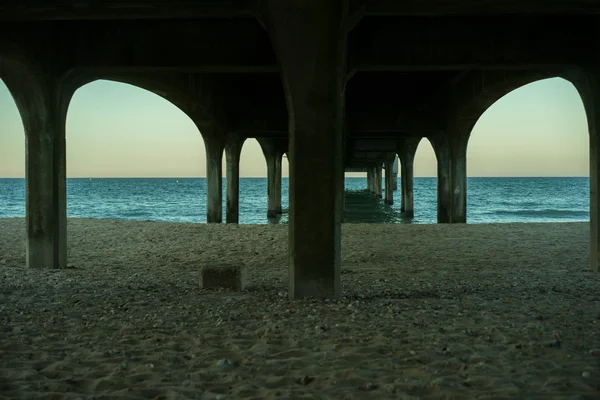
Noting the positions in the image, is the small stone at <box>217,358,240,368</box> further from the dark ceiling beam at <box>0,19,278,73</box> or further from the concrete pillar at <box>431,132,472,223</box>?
the concrete pillar at <box>431,132,472,223</box>

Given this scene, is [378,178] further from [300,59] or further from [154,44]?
[300,59]

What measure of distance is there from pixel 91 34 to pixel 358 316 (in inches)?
307

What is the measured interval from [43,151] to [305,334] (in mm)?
7576

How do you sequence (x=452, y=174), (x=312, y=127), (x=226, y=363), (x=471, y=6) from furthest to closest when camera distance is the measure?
(x=452, y=174) < (x=471, y=6) < (x=312, y=127) < (x=226, y=363)

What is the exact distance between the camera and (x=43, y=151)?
11086 mm

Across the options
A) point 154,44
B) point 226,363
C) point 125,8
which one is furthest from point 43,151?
point 226,363

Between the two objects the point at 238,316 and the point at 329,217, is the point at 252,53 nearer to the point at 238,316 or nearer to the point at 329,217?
the point at 329,217

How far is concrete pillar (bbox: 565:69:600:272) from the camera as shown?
35.1ft

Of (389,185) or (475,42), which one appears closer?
(475,42)

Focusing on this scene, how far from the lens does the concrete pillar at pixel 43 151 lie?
10.9m

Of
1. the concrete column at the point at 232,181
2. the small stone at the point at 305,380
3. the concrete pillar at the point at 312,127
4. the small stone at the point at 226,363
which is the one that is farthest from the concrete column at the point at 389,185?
the small stone at the point at 305,380

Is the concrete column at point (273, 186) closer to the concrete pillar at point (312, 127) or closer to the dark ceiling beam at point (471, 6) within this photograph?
the concrete pillar at point (312, 127)

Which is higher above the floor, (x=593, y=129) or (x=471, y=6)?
(x=471, y=6)

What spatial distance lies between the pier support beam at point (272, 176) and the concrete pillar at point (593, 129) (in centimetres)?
2958
